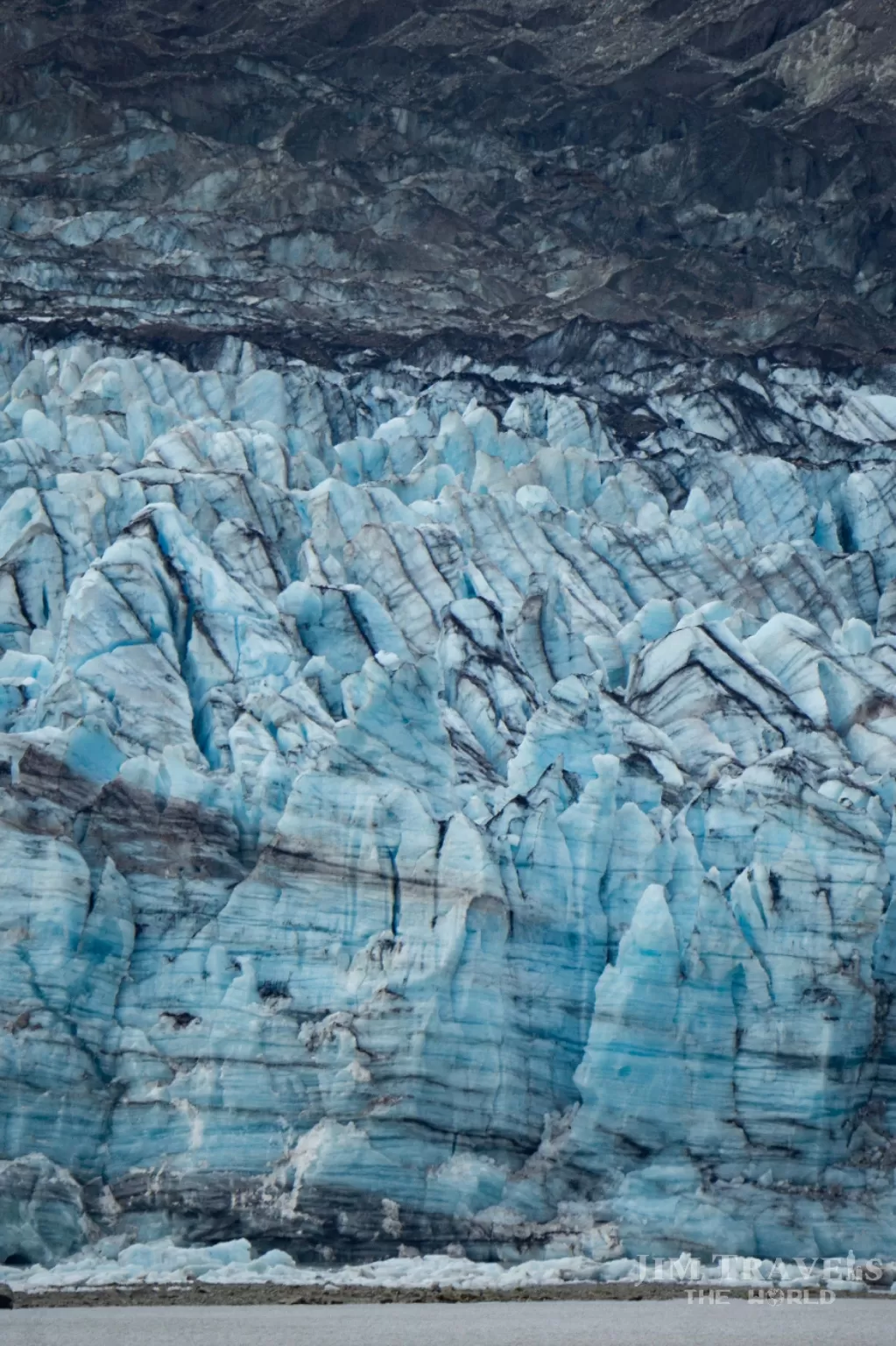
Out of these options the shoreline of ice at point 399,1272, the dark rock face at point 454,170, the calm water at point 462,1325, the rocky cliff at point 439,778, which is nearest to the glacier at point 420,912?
the rocky cliff at point 439,778

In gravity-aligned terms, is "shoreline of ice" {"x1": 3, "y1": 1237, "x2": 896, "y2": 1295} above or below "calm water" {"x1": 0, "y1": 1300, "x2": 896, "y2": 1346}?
above

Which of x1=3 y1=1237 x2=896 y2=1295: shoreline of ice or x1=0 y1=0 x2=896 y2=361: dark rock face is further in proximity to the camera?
x1=0 y1=0 x2=896 y2=361: dark rock face

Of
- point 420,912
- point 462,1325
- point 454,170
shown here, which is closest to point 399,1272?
point 462,1325

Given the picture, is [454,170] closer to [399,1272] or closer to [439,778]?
[439,778]

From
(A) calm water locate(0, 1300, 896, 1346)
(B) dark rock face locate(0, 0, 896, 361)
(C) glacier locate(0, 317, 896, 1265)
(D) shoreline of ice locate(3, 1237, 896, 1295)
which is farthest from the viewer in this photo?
(B) dark rock face locate(0, 0, 896, 361)

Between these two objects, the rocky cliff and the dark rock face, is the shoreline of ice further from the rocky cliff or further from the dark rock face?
the dark rock face

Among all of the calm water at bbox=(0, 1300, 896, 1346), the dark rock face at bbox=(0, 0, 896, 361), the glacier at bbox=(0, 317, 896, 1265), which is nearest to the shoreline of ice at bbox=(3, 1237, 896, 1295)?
the glacier at bbox=(0, 317, 896, 1265)

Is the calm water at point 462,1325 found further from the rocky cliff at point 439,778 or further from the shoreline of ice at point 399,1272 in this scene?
the rocky cliff at point 439,778
